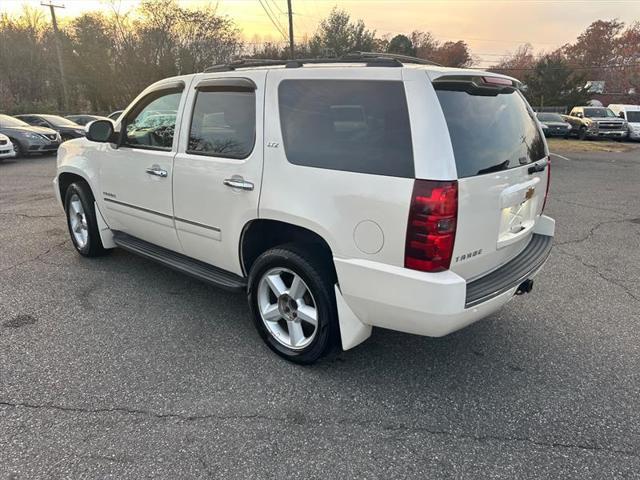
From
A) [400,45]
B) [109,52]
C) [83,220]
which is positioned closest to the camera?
→ [83,220]

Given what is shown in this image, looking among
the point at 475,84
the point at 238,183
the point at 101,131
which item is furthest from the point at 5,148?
the point at 475,84

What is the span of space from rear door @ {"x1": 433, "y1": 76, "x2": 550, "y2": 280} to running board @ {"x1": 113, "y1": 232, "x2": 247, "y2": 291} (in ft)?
5.54

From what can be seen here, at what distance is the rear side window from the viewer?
2535 millimetres

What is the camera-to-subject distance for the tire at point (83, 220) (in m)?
4.86

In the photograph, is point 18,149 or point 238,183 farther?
point 18,149

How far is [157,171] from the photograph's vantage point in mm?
3834

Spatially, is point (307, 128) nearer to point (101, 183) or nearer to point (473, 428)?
point (473, 428)

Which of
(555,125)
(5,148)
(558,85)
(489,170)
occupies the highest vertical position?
(558,85)

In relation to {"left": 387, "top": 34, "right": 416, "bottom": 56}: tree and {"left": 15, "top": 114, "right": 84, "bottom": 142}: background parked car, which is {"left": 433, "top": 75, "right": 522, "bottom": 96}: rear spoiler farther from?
{"left": 387, "top": 34, "right": 416, "bottom": 56}: tree

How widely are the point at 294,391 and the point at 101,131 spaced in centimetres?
298

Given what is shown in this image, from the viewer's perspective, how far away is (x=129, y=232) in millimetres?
4547

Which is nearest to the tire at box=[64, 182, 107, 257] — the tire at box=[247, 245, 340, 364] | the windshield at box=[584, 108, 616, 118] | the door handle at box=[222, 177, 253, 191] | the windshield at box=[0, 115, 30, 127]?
the door handle at box=[222, 177, 253, 191]

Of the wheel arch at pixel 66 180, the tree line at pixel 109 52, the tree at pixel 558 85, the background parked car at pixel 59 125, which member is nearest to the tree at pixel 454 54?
the tree at pixel 558 85

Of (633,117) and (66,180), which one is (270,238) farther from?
(633,117)
